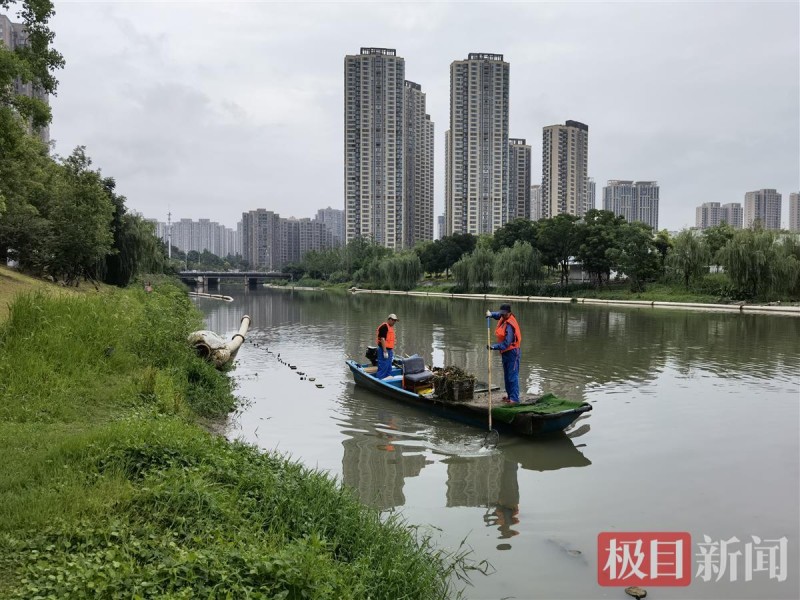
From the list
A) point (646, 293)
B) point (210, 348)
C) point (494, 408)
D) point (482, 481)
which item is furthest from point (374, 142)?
point (482, 481)

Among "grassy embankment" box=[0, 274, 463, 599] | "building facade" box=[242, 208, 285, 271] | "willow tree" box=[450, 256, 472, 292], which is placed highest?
"building facade" box=[242, 208, 285, 271]

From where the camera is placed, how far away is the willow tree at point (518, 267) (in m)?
51.5

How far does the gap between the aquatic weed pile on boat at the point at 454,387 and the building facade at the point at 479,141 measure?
83.7m

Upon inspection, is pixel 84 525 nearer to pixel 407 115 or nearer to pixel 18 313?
pixel 18 313

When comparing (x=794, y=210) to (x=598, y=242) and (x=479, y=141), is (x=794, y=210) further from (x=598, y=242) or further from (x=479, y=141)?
(x=598, y=242)

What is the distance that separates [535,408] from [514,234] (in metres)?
52.1

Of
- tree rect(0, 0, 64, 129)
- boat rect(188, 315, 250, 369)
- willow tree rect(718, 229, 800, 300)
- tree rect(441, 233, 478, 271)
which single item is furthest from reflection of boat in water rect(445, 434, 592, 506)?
tree rect(441, 233, 478, 271)

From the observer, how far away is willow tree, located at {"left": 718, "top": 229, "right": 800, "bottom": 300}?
122 ft

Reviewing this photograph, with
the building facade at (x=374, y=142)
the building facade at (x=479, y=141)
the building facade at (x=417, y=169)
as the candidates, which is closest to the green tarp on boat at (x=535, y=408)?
the building facade at (x=479, y=141)

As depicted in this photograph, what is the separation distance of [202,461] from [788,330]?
26.8 m

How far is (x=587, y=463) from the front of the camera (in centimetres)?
847

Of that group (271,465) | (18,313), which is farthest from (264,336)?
(271,465)

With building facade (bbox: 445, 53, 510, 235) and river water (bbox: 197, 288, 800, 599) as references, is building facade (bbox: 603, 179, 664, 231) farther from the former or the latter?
river water (bbox: 197, 288, 800, 599)

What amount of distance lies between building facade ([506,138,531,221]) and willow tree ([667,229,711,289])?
52948mm
